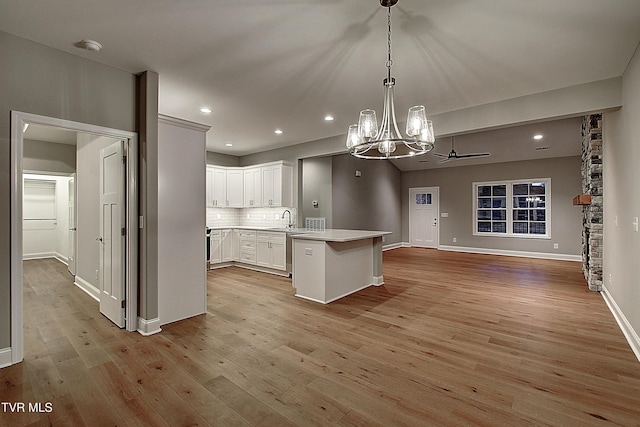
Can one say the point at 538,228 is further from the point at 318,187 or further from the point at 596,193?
the point at 318,187

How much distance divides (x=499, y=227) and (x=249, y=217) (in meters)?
7.15

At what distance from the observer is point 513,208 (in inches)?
345

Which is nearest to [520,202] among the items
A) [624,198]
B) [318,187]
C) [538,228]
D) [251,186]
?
[538,228]

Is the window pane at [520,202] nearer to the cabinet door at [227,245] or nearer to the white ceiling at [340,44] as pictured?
the white ceiling at [340,44]

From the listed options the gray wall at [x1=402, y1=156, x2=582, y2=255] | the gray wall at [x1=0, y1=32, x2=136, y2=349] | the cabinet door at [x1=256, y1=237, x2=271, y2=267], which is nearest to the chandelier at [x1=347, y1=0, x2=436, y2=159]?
the gray wall at [x1=0, y1=32, x2=136, y2=349]

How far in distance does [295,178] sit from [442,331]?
441 centimetres

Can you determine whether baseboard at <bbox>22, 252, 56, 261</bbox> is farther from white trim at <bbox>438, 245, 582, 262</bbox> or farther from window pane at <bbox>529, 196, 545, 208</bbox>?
window pane at <bbox>529, 196, 545, 208</bbox>

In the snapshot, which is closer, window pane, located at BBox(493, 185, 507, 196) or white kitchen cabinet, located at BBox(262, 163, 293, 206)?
white kitchen cabinet, located at BBox(262, 163, 293, 206)

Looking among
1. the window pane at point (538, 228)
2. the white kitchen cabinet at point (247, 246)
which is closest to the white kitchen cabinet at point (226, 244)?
the white kitchen cabinet at point (247, 246)

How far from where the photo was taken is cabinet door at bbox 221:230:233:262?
6.68 metres

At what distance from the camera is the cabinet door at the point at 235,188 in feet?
24.0

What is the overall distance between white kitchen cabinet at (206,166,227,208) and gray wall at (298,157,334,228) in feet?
6.25

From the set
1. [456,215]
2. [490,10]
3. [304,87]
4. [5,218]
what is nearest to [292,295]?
[304,87]

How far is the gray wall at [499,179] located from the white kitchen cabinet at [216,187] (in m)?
6.35
